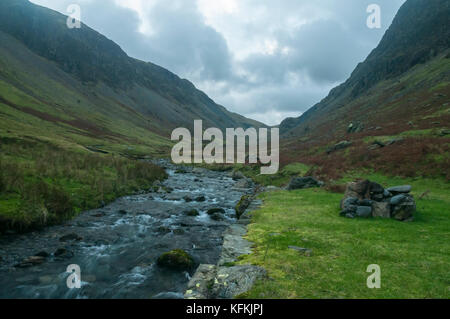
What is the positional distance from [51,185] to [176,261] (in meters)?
17.4

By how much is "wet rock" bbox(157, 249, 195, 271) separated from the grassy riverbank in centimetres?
1134

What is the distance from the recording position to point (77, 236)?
19234 mm

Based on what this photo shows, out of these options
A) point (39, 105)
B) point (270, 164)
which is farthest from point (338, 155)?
point (39, 105)

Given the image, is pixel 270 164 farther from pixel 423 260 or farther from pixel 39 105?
pixel 39 105

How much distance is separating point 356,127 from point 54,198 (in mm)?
79963

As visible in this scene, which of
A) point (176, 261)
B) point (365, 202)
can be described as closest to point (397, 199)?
point (365, 202)

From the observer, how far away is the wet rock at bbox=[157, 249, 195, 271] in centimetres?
1559

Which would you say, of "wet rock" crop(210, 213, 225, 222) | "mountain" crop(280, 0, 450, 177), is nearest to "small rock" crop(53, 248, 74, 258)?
"wet rock" crop(210, 213, 225, 222)

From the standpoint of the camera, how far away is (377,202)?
1966 centimetres

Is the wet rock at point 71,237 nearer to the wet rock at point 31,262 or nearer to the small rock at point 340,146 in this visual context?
the wet rock at point 31,262

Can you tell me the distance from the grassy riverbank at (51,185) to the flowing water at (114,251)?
124 cm

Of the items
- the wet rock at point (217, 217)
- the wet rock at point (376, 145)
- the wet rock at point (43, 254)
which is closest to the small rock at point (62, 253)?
the wet rock at point (43, 254)
